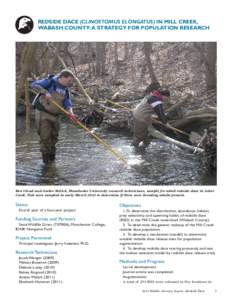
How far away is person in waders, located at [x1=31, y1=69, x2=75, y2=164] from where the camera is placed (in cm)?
680

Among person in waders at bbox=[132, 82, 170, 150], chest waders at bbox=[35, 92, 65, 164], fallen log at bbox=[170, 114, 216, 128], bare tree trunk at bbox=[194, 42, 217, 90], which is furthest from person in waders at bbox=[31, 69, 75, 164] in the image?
bare tree trunk at bbox=[194, 42, 217, 90]

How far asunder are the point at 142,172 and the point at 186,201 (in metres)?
1.80

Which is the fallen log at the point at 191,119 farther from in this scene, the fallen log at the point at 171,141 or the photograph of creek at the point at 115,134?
the fallen log at the point at 171,141

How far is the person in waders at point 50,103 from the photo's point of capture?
22.3 feet

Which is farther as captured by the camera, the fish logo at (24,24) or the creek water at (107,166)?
the creek water at (107,166)

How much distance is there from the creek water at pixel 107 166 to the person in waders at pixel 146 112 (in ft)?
0.70

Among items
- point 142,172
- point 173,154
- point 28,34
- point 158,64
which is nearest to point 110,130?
point 173,154

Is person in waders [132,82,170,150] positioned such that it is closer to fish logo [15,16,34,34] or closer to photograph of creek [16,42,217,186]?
photograph of creek [16,42,217,186]

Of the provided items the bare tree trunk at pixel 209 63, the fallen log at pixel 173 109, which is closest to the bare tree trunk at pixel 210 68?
the bare tree trunk at pixel 209 63

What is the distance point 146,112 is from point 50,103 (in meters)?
2.21

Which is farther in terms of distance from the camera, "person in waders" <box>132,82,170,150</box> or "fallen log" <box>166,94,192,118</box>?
"fallen log" <box>166,94,192,118</box>

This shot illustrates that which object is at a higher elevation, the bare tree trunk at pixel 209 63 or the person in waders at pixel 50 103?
the bare tree trunk at pixel 209 63

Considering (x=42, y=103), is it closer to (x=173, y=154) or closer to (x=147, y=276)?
(x=173, y=154)

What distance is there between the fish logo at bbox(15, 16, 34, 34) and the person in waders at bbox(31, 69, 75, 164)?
1.17 m
